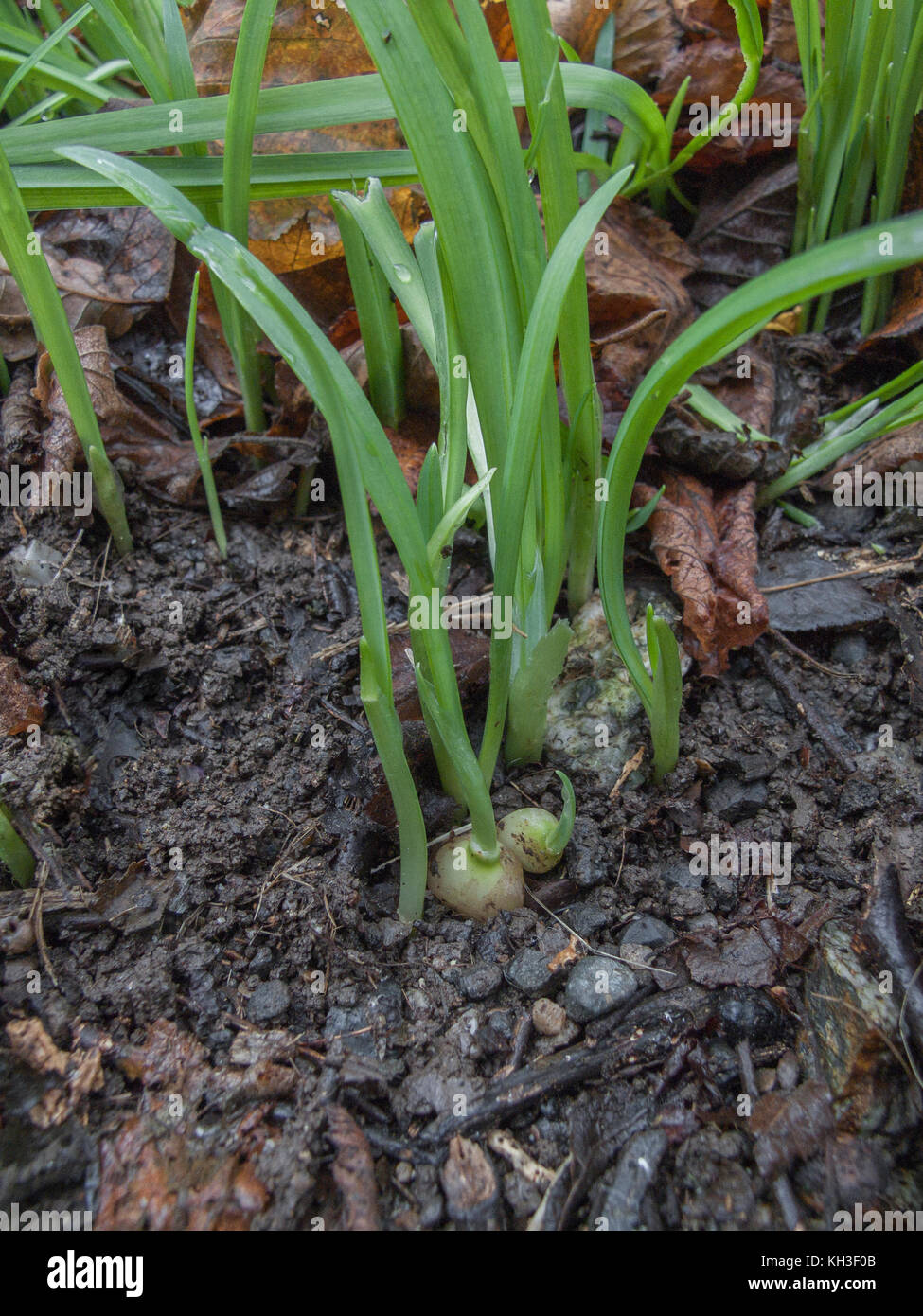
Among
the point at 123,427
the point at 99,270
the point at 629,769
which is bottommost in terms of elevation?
the point at 629,769

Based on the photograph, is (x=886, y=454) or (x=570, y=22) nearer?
(x=886, y=454)

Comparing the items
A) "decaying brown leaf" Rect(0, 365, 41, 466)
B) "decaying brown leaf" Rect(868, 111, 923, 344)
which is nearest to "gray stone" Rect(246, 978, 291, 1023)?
"decaying brown leaf" Rect(0, 365, 41, 466)

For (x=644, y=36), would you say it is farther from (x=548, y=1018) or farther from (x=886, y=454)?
(x=548, y=1018)

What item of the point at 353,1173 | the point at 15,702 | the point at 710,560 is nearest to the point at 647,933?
the point at 353,1173

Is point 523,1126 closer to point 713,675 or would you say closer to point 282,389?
point 713,675

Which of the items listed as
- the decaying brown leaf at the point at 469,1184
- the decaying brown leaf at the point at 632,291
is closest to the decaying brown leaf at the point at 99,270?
the decaying brown leaf at the point at 632,291

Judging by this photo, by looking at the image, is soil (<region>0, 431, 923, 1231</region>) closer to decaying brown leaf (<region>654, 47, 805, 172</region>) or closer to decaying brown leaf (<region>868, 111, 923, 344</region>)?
decaying brown leaf (<region>868, 111, 923, 344</region>)

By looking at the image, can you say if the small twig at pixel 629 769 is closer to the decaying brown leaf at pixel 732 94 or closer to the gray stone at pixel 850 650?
the gray stone at pixel 850 650
